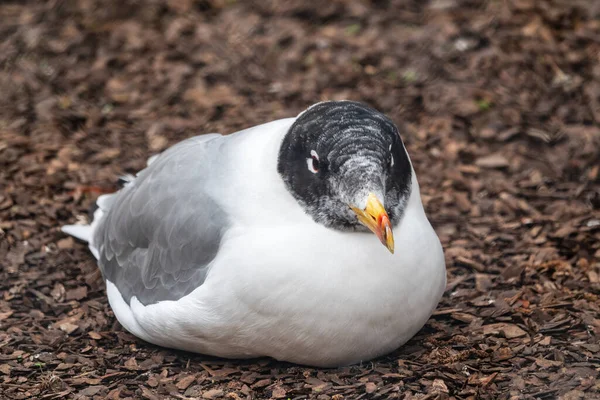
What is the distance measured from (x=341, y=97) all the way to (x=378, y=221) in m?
4.44

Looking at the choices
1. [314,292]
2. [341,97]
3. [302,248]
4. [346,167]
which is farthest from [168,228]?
[341,97]

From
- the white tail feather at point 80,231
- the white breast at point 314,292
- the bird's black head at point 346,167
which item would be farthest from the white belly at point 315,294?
the white tail feather at point 80,231

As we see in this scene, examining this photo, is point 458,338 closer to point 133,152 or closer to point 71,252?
point 71,252

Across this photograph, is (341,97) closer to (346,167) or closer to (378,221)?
(346,167)

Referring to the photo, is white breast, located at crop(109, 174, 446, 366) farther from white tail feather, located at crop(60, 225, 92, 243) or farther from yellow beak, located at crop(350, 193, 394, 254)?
white tail feather, located at crop(60, 225, 92, 243)

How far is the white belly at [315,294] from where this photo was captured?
4.89 m

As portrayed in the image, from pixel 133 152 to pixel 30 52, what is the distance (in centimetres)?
207

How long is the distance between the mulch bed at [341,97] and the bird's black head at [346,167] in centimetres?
102

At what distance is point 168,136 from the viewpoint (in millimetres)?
8469

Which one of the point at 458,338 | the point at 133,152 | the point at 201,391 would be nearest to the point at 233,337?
the point at 201,391

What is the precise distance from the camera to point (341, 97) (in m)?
8.85

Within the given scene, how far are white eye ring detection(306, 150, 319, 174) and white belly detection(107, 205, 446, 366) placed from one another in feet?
0.99

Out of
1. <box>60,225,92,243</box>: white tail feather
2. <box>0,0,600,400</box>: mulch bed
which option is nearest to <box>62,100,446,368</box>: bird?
<box>0,0,600,400</box>: mulch bed

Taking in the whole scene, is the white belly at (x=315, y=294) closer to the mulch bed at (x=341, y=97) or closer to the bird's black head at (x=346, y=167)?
the bird's black head at (x=346, y=167)
